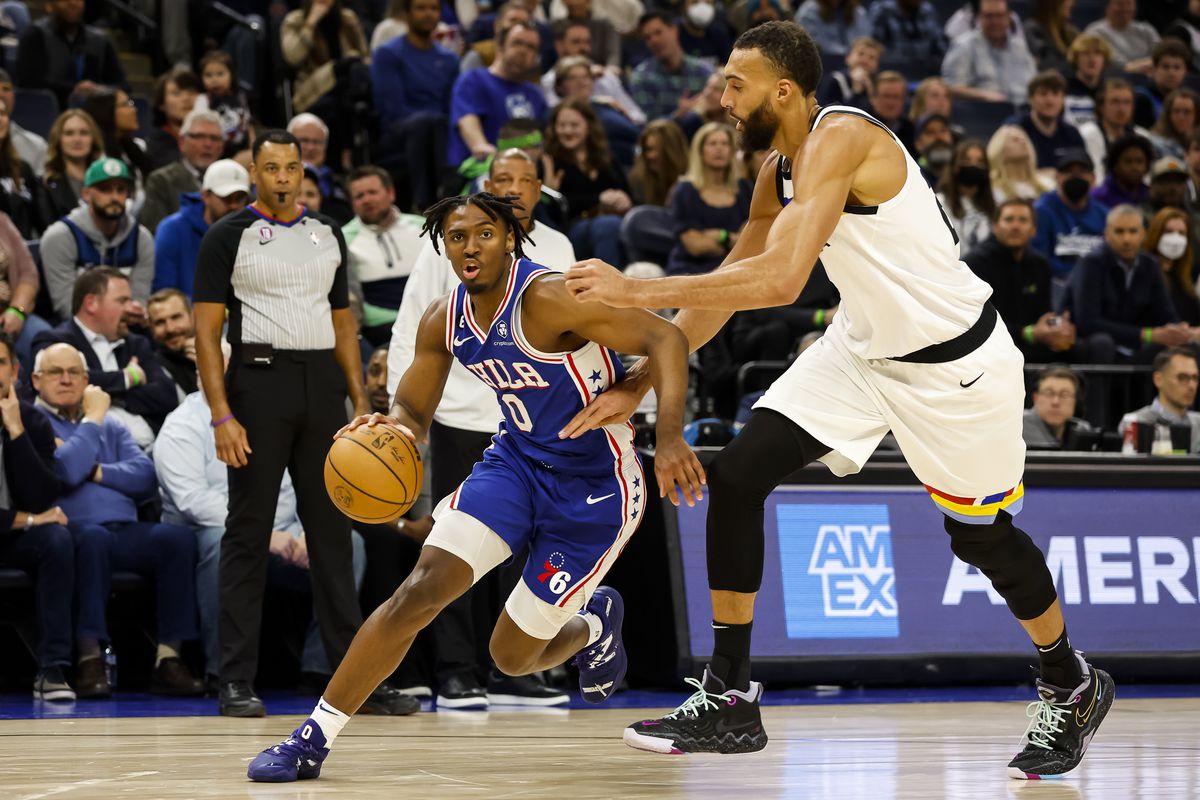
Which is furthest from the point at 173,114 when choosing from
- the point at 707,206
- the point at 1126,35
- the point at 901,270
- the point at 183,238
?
the point at 1126,35

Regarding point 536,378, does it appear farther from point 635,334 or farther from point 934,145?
point 934,145

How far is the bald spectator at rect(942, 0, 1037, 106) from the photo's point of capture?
1445 cm

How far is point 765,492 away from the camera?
4.79m

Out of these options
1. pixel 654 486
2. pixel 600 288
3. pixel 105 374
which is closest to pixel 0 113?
pixel 105 374

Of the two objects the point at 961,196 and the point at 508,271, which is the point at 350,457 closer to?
the point at 508,271

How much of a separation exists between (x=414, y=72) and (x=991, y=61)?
A: 18.4 ft

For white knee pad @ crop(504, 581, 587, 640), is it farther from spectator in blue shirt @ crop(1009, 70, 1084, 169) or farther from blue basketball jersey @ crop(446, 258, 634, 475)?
spectator in blue shirt @ crop(1009, 70, 1084, 169)

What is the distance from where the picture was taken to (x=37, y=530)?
7285 millimetres

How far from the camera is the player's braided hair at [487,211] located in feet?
16.5

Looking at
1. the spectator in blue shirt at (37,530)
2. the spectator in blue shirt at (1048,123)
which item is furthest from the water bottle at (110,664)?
the spectator in blue shirt at (1048,123)

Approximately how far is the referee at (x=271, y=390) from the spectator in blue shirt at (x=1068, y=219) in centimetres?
645

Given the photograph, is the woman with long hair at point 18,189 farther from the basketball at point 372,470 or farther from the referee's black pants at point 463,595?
the basketball at point 372,470

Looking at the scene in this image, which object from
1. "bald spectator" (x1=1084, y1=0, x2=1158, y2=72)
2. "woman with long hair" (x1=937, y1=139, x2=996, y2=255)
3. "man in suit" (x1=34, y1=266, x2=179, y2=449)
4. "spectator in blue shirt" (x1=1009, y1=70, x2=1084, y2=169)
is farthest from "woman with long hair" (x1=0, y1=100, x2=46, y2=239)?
"bald spectator" (x1=1084, y1=0, x2=1158, y2=72)

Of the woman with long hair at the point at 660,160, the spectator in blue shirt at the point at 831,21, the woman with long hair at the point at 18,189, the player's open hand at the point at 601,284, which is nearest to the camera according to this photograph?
the player's open hand at the point at 601,284
